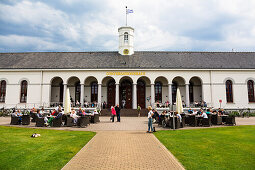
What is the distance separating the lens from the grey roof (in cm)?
2665

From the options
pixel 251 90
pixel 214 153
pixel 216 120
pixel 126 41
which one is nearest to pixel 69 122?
pixel 214 153

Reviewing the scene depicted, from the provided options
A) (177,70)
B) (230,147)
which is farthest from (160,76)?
(230,147)

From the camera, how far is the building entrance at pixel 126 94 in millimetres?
28297

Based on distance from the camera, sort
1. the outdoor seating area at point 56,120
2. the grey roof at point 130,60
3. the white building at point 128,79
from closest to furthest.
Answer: the outdoor seating area at point 56,120, the white building at point 128,79, the grey roof at point 130,60

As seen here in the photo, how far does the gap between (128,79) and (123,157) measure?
73.4ft

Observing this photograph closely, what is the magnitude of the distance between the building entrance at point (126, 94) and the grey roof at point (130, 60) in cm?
349

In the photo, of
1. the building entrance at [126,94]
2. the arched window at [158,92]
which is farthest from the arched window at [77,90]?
the arched window at [158,92]

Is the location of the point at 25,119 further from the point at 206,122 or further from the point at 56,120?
the point at 206,122

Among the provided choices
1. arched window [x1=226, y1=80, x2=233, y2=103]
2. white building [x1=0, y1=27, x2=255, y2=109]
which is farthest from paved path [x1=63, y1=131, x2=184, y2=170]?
arched window [x1=226, y1=80, x2=233, y2=103]

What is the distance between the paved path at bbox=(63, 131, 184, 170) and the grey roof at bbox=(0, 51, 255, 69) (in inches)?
735

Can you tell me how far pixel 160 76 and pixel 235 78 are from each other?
37.1ft

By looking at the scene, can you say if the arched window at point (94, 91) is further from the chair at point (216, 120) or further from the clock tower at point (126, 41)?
the chair at point (216, 120)

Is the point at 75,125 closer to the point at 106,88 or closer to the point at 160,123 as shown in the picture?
the point at 160,123

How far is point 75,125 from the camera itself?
1443cm
